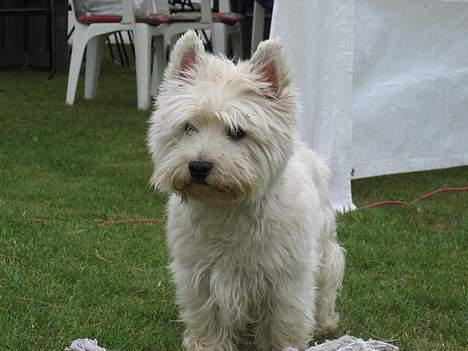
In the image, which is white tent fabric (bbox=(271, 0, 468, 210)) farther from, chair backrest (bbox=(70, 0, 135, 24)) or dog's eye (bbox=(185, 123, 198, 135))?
chair backrest (bbox=(70, 0, 135, 24))

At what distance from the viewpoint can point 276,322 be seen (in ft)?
10.3

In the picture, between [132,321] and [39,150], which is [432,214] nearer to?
[132,321]

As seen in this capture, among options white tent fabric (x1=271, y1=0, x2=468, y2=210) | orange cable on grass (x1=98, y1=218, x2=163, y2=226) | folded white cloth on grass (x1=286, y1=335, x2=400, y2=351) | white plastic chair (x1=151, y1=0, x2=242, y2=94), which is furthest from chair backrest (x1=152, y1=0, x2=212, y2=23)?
folded white cloth on grass (x1=286, y1=335, x2=400, y2=351)

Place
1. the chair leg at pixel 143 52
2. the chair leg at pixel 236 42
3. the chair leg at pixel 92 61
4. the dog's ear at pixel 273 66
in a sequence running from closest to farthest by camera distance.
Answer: the dog's ear at pixel 273 66 → the chair leg at pixel 143 52 → the chair leg at pixel 92 61 → the chair leg at pixel 236 42

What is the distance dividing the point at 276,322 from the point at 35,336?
0.91 metres

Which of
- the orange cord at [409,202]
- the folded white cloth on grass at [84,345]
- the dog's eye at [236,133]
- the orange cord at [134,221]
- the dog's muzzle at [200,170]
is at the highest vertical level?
the dog's eye at [236,133]

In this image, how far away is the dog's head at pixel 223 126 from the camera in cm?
286

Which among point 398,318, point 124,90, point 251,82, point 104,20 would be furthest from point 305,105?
point 124,90

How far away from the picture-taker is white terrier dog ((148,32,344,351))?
9.52ft

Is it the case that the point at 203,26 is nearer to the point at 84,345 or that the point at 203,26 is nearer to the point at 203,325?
the point at 203,325

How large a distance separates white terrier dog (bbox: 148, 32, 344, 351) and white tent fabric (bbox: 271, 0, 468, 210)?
215 centimetres

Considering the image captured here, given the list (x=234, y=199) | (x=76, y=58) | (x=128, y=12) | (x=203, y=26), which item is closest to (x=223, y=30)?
(x=203, y=26)

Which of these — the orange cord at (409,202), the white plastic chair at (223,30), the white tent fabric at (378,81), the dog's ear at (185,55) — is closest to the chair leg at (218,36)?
the white plastic chair at (223,30)

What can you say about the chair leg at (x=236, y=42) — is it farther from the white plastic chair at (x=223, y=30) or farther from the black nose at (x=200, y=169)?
the black nose at (x=200, y=169)
